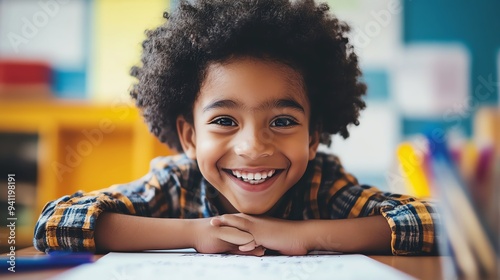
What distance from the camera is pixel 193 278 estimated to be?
1.93 feet

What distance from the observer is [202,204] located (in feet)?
3.55

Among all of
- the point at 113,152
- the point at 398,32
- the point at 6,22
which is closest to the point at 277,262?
the point at 113,152

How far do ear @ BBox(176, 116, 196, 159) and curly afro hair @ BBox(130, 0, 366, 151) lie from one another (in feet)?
0.05

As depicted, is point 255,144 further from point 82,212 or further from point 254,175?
point 82,212

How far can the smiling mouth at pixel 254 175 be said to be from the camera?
894 millimetres

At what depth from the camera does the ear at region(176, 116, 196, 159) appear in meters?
1.03

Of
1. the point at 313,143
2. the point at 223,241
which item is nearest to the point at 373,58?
the point at 313,143

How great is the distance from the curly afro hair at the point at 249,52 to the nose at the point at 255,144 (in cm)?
13

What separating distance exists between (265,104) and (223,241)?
209 millimetres

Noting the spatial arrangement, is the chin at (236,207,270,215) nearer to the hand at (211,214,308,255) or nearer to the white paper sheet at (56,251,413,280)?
the hand at (211,214,308,255)

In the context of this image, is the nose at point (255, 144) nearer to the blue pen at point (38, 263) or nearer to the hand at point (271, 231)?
the hand at point (271, 231)

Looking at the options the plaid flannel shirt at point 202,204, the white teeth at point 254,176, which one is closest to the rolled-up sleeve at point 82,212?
the plaid flannel shirt at point 202,204

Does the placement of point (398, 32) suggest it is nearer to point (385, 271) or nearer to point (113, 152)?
point (113, 152)

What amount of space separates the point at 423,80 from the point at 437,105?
0.48 feet
